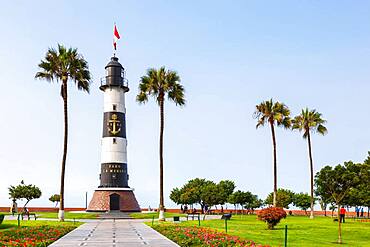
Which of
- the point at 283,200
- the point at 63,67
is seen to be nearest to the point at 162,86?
the point at 63,67

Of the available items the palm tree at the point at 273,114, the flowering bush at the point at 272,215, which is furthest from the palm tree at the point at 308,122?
the flowering bush at the point at 272,215

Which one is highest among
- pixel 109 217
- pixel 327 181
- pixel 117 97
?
pixel 117 97

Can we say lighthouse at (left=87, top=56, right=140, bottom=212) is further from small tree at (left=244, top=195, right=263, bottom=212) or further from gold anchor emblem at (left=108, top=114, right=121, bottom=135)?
small tree at (left=244, top=195, right=263, bottom=212)

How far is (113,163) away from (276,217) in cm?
2789

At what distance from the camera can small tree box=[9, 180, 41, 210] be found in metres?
75.6

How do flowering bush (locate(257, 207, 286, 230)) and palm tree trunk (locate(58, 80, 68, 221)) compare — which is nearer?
flowering bush (locate(257, 207, 286, 230))

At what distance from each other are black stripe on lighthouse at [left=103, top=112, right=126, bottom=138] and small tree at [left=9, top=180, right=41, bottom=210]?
26.6 m

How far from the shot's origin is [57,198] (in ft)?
281

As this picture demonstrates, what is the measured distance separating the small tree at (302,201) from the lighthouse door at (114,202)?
1426 inches

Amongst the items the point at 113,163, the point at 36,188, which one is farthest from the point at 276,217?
the point at 36,188

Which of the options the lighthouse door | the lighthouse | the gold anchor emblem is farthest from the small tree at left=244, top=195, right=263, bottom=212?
the gold anchor emblem

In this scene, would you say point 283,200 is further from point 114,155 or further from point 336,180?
point 336,180

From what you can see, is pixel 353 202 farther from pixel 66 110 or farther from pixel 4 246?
pixel 4 246

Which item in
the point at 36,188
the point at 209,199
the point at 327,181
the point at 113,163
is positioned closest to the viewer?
the point at 327,181
